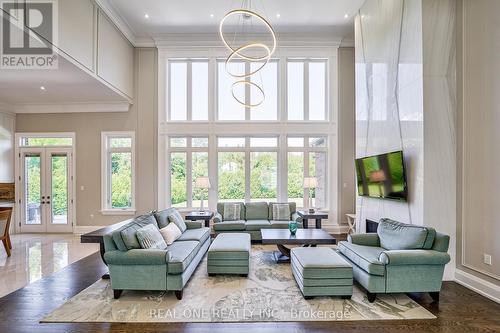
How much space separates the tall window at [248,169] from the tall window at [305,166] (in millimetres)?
437

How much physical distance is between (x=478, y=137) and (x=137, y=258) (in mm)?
4743

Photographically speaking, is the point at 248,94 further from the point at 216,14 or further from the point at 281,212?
the point at 281,212

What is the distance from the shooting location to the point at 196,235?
474 centimetres

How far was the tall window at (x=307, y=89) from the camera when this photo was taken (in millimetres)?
7512

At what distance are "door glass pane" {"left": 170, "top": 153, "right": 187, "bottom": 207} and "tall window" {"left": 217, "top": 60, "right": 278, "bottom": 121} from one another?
160 centimetres

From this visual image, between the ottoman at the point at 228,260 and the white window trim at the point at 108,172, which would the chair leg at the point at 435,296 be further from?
the white window trim at the point at 108,172

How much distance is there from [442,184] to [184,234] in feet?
13.7

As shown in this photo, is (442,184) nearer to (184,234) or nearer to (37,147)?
(184,234)

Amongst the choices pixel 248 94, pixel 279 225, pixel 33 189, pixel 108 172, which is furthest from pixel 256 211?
pixel 33 189

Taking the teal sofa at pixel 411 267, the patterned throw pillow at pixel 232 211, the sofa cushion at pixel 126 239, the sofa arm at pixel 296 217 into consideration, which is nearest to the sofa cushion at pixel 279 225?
the sofa arm at pixel 296 217

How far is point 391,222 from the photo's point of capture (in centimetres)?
410

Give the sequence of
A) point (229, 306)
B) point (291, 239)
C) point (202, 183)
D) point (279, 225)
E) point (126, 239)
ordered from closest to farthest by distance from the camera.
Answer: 1. point (229, 306)
2. point (126, 239)
3. point (291, 239)
4. point (279, 225)
5. point (202, 183)

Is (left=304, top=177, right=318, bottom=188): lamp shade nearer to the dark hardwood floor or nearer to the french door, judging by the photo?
the dark hardwood floor

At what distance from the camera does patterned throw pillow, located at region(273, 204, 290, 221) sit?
6512mm
